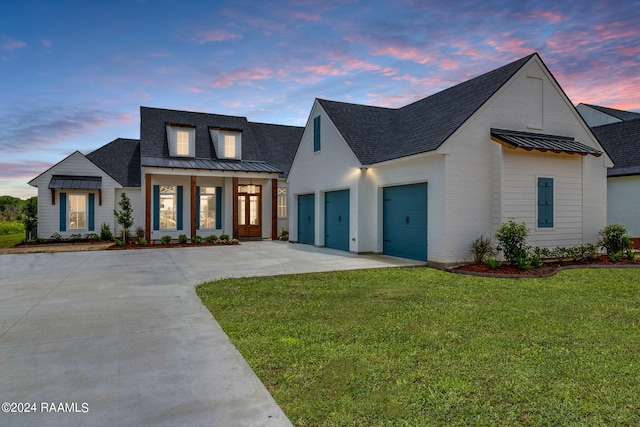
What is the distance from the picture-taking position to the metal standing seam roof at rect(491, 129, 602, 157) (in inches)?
412

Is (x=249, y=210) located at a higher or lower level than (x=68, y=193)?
lower

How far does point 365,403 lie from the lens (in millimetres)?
→ 3008

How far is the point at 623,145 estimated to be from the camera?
17.7 meters

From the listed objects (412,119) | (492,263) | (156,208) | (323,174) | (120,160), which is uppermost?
(412,119)

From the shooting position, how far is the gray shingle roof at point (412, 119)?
36.7ft

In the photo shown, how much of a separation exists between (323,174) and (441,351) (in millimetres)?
12538

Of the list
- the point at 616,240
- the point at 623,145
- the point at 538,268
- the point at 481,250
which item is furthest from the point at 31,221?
the point at 623,145

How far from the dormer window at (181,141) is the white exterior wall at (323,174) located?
571 centimetres

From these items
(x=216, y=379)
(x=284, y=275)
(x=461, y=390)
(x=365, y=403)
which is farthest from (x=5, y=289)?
(x=461, y=390)

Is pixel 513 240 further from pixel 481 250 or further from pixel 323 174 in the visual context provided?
pixel 323 174

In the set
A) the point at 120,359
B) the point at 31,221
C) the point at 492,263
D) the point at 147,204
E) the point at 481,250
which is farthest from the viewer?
the point at 31,221

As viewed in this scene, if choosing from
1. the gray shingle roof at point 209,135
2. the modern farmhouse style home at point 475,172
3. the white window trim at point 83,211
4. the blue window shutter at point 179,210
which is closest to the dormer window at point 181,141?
the gray shingle roof at point 209,135

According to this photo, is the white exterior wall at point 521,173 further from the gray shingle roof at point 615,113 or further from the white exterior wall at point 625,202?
the gray shingle roof at point 615,113

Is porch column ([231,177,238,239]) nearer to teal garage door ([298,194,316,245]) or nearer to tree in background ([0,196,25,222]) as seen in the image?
teal garage door ([298,194,316,245])
